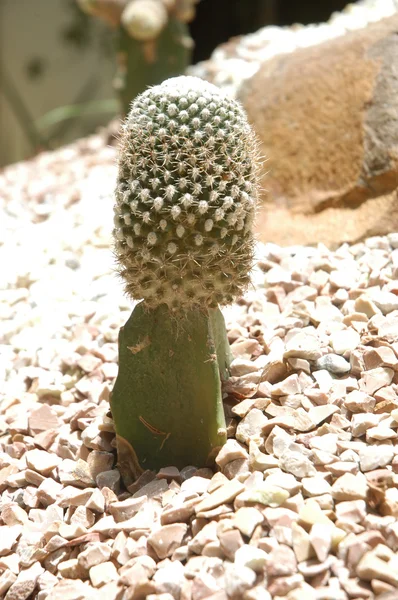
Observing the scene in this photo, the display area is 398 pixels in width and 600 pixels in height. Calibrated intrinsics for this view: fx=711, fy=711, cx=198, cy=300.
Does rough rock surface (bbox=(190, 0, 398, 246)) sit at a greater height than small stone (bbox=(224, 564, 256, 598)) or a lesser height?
greater

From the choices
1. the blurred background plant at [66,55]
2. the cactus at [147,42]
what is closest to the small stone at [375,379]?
the cactus at [147,42]

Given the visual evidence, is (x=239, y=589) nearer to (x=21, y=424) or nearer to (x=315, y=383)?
(x=315, y=383)

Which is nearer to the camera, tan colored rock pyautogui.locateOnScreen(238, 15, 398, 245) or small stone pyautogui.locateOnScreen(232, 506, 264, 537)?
small stone pyautogui.locateOnScreen(232, 506, 264, 537)

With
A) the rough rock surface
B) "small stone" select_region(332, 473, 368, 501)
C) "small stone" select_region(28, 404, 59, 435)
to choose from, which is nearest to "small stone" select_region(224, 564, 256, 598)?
"small stone" select_region(332, 473, 368, 501)

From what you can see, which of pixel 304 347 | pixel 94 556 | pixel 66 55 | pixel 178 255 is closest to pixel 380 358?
pixel 304 347

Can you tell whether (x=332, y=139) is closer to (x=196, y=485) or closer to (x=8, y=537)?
(x=196, y=485)

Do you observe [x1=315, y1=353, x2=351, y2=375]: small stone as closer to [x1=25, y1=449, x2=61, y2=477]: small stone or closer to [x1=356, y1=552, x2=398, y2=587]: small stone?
[x1=356, y1=552, x2=398, y2=587]: small stone

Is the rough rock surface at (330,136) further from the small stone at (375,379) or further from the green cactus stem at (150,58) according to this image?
the green cactus stem at (150,58)
